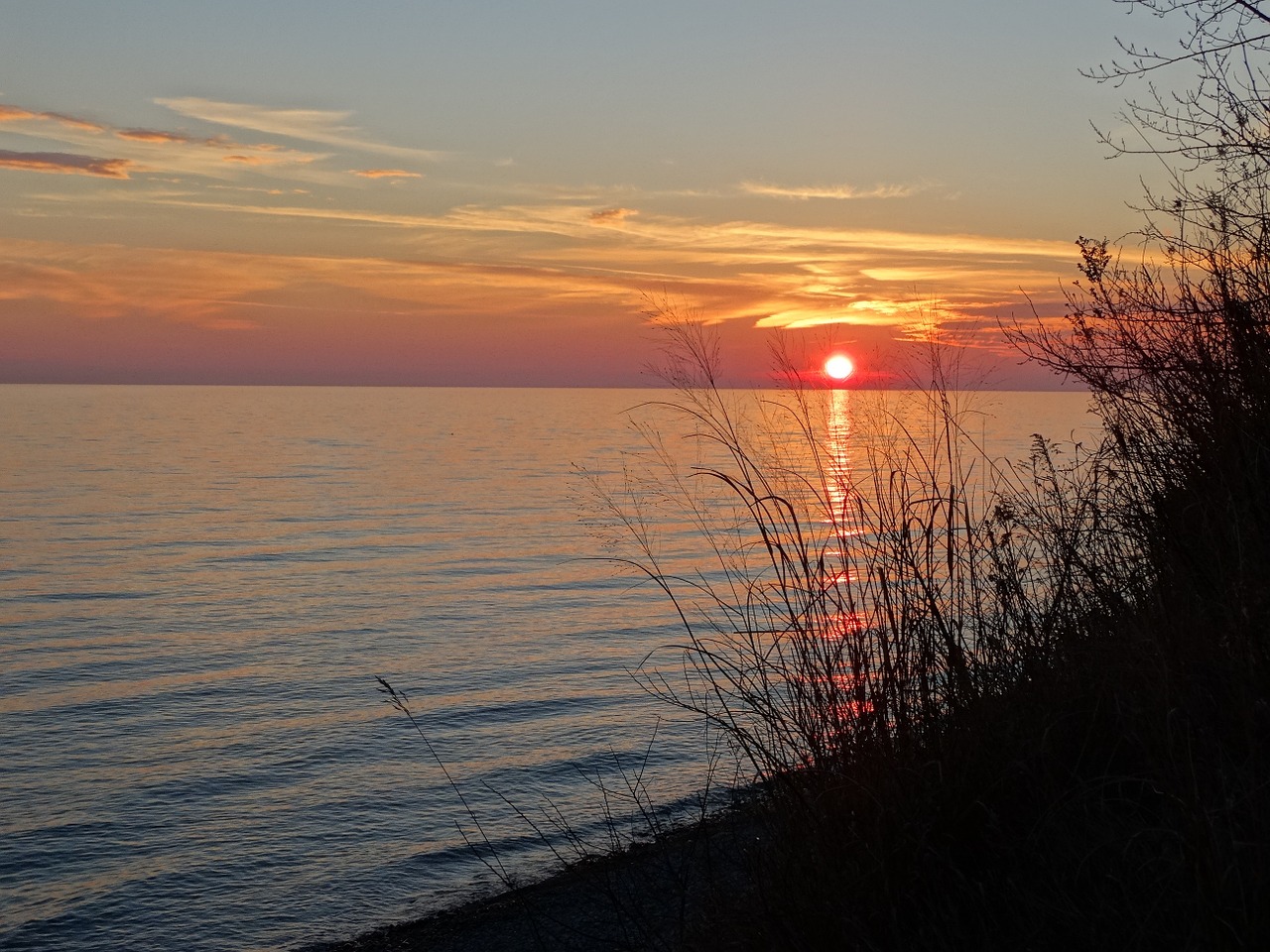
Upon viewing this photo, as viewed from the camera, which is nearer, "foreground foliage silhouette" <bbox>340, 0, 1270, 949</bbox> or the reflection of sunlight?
"foreground foliage silhouette" <bbox>340, 0, 1270, 949</bbox>

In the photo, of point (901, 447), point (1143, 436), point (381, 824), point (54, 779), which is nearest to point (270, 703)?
point (54, 779)

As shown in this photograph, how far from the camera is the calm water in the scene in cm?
871

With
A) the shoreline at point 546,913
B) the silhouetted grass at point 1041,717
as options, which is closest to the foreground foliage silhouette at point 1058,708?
the silhouetted grass at point 1041,717

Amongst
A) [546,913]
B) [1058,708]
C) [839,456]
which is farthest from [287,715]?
[1058,708]

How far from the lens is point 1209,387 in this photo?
17.4ft

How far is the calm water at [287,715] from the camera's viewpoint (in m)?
8.71

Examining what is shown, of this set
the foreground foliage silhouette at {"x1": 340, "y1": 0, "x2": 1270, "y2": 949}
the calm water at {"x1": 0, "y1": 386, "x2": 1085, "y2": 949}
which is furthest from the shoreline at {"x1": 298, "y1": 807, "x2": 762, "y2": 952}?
the foreground foliage silhouette at {"x1": 340, "y1": 0, "x2": 1270, "y2": 949}

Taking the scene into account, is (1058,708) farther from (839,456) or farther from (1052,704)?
(839,456)

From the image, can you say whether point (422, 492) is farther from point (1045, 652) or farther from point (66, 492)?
point (1045, 652)

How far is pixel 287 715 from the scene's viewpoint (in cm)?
1374

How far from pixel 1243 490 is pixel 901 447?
1880 millimetres

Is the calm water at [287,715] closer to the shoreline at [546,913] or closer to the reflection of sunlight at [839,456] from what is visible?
the shoreline at [546,913]

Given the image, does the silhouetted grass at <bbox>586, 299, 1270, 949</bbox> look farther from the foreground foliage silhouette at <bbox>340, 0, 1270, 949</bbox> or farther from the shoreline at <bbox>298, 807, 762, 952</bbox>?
the shoreline at <bbox>298, 807, 762, 952</bbox>

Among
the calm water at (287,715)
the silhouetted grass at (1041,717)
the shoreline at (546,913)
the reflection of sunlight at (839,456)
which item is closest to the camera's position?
the silhouetted grass at (1041,717)
